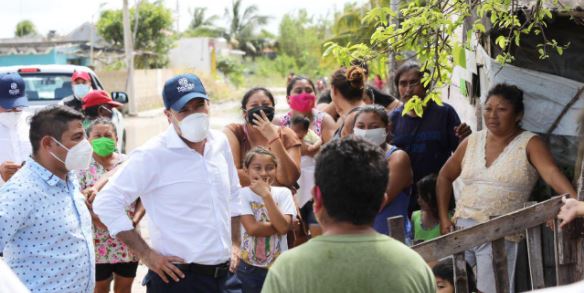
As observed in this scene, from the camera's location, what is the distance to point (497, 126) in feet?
16.4

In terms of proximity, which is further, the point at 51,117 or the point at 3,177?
the point at 3,177

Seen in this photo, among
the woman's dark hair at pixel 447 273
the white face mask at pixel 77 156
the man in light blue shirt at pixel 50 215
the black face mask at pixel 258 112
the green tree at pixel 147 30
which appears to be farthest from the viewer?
the green tree at pixel 147 30

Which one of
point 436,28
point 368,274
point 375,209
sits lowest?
point 368,274

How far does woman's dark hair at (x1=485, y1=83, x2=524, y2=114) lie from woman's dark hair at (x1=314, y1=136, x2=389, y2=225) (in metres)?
2.67

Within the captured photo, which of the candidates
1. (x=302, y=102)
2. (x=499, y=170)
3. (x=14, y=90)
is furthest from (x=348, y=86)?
(x=14, y=90)

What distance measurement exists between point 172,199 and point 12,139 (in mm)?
2388

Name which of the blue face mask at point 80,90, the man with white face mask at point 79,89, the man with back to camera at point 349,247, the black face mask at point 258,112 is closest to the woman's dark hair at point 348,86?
the black face mask at point 258,112

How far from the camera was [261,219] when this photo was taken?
5.26 metres

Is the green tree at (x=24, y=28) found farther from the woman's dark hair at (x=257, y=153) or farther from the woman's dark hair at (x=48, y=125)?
the woman's dark hair at (x=48, y=125)

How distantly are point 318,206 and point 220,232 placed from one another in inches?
61.7

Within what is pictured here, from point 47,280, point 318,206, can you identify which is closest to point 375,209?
point 318,206

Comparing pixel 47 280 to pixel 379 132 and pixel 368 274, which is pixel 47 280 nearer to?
pixel 368 274

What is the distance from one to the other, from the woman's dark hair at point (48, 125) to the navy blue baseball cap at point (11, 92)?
5.96 ft

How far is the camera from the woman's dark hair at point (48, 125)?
4.14 metres
